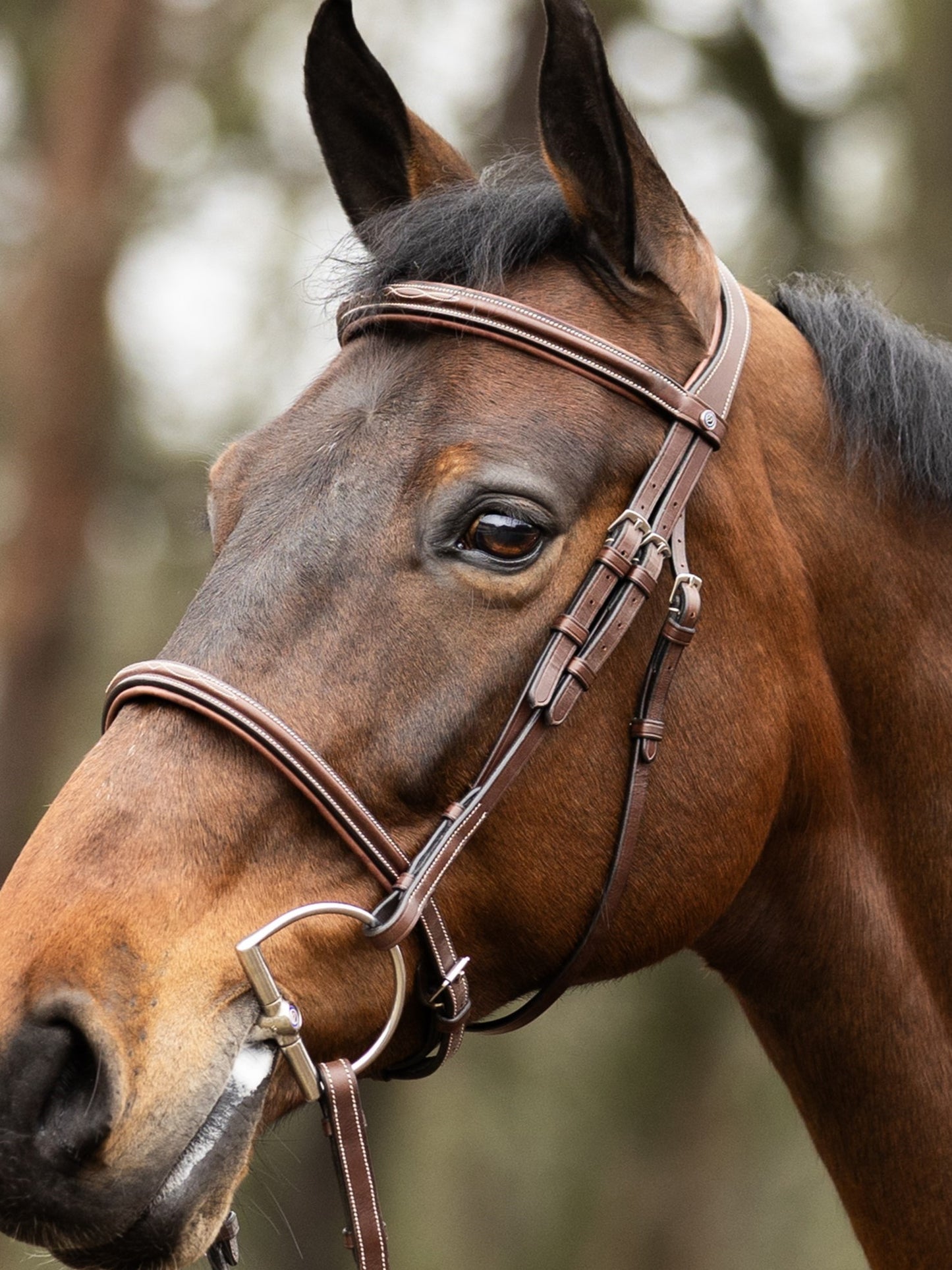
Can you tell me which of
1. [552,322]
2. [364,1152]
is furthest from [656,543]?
[364,1152]

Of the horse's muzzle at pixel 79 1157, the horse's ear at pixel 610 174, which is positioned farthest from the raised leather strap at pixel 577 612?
the horse's muzzle at pixel 79 1157

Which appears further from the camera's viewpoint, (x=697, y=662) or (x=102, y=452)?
(x=102, y=452)

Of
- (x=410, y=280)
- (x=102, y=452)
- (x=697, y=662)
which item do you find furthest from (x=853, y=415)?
(x=102, y=452)

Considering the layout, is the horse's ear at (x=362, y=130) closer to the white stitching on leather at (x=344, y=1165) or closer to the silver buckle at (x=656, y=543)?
the silver buckle at (x=656, y=543)

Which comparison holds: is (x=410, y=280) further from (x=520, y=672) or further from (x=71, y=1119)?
(x=71, y=1119)

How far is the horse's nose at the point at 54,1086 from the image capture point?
2.24 meters

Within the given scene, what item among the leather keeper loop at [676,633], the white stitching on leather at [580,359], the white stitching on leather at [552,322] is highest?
the white stitching on leather at [552,322]

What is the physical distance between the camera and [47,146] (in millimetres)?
11539

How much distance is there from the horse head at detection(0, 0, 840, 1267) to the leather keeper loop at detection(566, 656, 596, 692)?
0.10 meters

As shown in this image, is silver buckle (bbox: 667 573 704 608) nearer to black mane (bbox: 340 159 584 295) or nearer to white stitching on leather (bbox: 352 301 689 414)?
white stitching on leather (bbox: 352 301 689 414)

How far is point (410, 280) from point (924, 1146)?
2.43 meters

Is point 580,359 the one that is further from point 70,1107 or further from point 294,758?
point 70,1107

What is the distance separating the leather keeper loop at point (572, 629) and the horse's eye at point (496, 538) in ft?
0.51

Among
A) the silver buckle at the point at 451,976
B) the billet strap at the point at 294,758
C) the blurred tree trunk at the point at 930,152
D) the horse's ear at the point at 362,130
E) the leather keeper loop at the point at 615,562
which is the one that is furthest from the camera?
the blurred tree trunk at the point at 930,152
